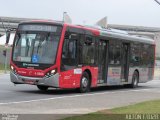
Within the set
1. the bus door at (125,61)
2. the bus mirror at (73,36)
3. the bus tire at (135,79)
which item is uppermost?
the bus mirror at (73,36)

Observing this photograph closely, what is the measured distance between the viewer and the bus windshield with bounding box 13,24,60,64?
2077cm

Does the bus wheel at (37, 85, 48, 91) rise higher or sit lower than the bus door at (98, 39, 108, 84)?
lower

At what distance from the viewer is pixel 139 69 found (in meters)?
29.9

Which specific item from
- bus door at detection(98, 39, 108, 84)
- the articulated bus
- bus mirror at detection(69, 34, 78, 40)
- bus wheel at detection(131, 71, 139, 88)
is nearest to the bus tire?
bus wheel at detection(131, 71, 139, 88)

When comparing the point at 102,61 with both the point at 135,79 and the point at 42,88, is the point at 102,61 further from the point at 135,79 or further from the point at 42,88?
the point at 135,79

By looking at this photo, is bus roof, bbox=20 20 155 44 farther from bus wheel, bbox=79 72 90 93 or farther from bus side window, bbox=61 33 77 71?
bus wheel, bbox=79 72 90 93

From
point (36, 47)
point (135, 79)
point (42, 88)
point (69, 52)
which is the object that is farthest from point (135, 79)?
point (36, 47)

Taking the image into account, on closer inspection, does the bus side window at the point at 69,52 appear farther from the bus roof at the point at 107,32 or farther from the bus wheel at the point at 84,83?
the bus wheel at the point at 84,83

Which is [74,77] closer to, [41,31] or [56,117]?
[41,31]

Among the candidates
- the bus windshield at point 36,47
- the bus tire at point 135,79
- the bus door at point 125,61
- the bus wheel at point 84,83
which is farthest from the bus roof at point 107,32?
the bus wheel at point 84,83

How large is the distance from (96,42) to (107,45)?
1.32 meters

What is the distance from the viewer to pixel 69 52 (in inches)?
843

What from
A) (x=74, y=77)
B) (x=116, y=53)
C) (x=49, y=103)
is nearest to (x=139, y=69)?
(x=116, y=53)

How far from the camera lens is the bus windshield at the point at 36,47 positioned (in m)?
20.8
